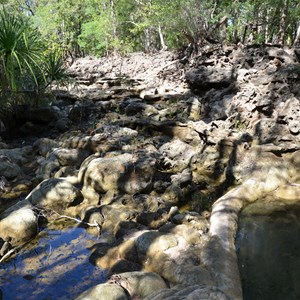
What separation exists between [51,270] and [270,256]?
3.56 metres

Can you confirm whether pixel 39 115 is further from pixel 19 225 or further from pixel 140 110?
pixel 19 225

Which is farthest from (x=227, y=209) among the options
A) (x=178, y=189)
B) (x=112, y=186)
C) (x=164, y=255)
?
(x=112, y=186)

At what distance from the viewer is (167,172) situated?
9039mm

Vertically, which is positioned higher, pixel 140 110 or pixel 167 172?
pixel 140 110

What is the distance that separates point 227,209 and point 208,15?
13.7m

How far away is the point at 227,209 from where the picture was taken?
254 inches

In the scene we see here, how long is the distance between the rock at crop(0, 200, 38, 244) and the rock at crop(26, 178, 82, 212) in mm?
601

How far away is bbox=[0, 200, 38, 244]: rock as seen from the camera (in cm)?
576

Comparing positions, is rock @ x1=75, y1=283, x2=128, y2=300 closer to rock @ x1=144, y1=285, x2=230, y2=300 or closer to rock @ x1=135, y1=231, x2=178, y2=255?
rock @ x1=144, y1=285, x2=230, y2=300

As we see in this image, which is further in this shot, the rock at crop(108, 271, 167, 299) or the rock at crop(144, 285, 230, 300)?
the rock at crop(108, 271, 167, 299)

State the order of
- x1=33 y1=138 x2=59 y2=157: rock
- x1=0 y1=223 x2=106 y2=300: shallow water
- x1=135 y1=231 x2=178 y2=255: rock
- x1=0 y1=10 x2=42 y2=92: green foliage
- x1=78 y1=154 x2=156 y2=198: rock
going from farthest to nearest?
x1=33 y1=138 x2=59 y2=157: rock < x1=78 y1=154 x2=156 y2=198: rock < x1=0 y1=10 x2=42 y2=92: green foliage < x1=135 y1=231 x2=178 y2=255: rock < x1=0 y1=223 x2=106 y2=300: shallow water

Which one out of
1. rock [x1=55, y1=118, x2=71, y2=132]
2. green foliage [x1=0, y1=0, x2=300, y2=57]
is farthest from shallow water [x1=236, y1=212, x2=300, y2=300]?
green foliage [x1=0, y1=0, x2=300, y2=57]

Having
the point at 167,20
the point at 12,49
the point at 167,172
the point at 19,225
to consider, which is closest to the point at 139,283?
the point at 19,225

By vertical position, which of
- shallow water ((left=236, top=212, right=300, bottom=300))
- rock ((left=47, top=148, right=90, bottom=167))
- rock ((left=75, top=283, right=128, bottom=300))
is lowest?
shallow water ((left=236, top=212, right=300, bottom=300))
